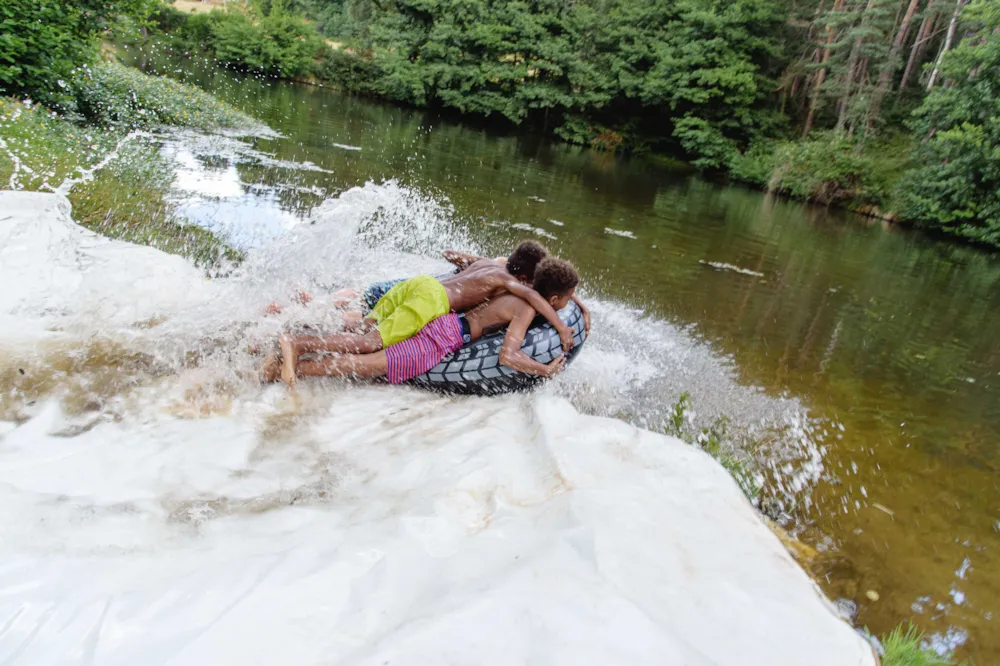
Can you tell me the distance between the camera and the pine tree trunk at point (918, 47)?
26.5 meters

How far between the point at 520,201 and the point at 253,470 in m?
11.1

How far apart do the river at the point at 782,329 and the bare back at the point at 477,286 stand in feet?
3.69

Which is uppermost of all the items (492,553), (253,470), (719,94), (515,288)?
(719,94)

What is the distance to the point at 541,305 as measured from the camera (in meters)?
4.47

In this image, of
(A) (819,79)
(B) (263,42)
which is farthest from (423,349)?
(B) (263,42)

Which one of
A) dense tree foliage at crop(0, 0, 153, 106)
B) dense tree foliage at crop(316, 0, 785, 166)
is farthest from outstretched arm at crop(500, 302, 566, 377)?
dense tree foliage at crop(316, 0, 785, 166)

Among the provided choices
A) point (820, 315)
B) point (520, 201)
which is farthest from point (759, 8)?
point (820, 315)

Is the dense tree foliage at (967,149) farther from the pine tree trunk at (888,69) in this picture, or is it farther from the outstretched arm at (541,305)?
the outstretched arm at (541,305)

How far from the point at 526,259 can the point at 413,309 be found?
3.45 feet

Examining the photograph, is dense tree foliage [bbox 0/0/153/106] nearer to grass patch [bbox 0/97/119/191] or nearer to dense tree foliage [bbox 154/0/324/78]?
grass patch [bbox 0/97/119/191]

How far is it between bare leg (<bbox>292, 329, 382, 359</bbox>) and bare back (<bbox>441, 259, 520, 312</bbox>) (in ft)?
2.22

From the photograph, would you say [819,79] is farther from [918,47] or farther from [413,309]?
[413,309]

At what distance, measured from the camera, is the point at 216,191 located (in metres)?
9.30

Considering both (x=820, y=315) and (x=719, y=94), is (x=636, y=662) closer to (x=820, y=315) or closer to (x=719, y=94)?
(x=820, y=315)
